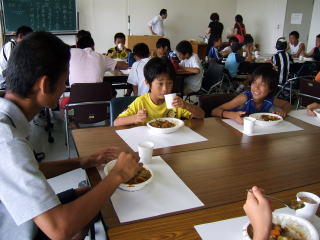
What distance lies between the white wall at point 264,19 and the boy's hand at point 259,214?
8.30 metres

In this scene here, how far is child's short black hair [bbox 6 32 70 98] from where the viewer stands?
0.92 meters

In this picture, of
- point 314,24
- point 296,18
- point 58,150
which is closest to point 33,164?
point 58,150

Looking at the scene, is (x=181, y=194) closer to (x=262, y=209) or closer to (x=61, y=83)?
(x=262, y=209)

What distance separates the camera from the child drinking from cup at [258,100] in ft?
7.22

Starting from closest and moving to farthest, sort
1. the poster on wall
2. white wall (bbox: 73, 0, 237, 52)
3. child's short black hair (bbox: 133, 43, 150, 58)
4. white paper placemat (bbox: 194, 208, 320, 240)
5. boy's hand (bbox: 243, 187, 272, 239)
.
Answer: boy's hand (bbox: 243, 187, 272, 239) → white paper placemat (bbox: 194, 208, 320, 240) → child's short black hair (bbox: 133, 43, 150, 58) → white wall (bbox: 73, 0, 237, 52) → the poster on wall

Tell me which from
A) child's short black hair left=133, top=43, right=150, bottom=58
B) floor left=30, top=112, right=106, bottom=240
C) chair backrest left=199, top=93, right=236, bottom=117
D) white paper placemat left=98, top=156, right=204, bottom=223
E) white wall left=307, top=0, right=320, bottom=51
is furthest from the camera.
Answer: white wall left=307, top=0, right=320, bottom=51

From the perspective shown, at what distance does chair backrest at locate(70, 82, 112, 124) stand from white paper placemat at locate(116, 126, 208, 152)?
120 centimetres

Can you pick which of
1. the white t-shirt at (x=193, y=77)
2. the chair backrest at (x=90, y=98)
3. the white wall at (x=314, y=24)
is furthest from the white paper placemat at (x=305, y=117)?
the white wall at (x=314, y=24)

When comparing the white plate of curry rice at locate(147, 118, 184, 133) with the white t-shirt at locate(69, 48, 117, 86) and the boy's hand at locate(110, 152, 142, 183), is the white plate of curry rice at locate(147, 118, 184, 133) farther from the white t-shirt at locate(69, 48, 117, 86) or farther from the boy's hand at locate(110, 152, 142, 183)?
the white t-shirt at locate(69, 48, 117, 86)

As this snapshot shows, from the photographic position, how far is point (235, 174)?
132cm

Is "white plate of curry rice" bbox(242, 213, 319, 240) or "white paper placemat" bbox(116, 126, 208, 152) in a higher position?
"white plate of curry rice" bbox(242, 213, 319, 240)

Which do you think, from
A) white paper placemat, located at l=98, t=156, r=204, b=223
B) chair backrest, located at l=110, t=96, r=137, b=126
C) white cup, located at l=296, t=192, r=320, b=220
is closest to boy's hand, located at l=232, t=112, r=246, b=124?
chair backrest, located at l=110, t=96, r=137, b=126

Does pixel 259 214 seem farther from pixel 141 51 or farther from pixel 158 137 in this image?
pixel 141 51

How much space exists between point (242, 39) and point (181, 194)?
7.14 m
